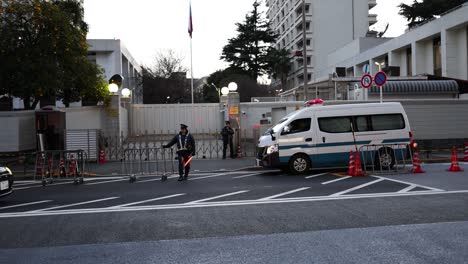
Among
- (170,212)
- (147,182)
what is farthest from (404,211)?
(147,182)

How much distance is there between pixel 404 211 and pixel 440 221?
0.90 meters

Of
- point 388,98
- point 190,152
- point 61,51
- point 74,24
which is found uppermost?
point 74,24

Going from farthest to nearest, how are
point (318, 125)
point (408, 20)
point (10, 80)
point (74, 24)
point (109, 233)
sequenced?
point (408, 20) → point (74, 24) → point (10, 80) → point (318, 125) → point (109, 233)

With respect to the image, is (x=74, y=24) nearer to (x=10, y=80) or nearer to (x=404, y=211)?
(x=10, y=80)

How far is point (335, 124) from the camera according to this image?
14.9m

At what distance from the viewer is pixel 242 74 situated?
200ft

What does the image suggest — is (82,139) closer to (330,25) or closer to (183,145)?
(183,145)

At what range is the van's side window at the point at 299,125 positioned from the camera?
14680 mm

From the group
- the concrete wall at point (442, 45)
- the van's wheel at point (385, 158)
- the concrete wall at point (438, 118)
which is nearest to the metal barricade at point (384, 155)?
the van's wheel at point (385, 158)

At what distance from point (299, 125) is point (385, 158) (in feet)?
9.68

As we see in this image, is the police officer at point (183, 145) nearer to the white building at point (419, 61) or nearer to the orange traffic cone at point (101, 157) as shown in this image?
the orange traffic cone at point (101, 157)

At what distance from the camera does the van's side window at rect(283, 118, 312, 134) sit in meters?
14.7

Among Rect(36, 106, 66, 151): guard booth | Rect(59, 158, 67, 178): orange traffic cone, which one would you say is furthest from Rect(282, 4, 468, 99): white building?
Rect(59, 158, 67, 178): orange traffic cone

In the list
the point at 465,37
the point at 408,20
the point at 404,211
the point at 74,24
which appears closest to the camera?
the point at 404,211
